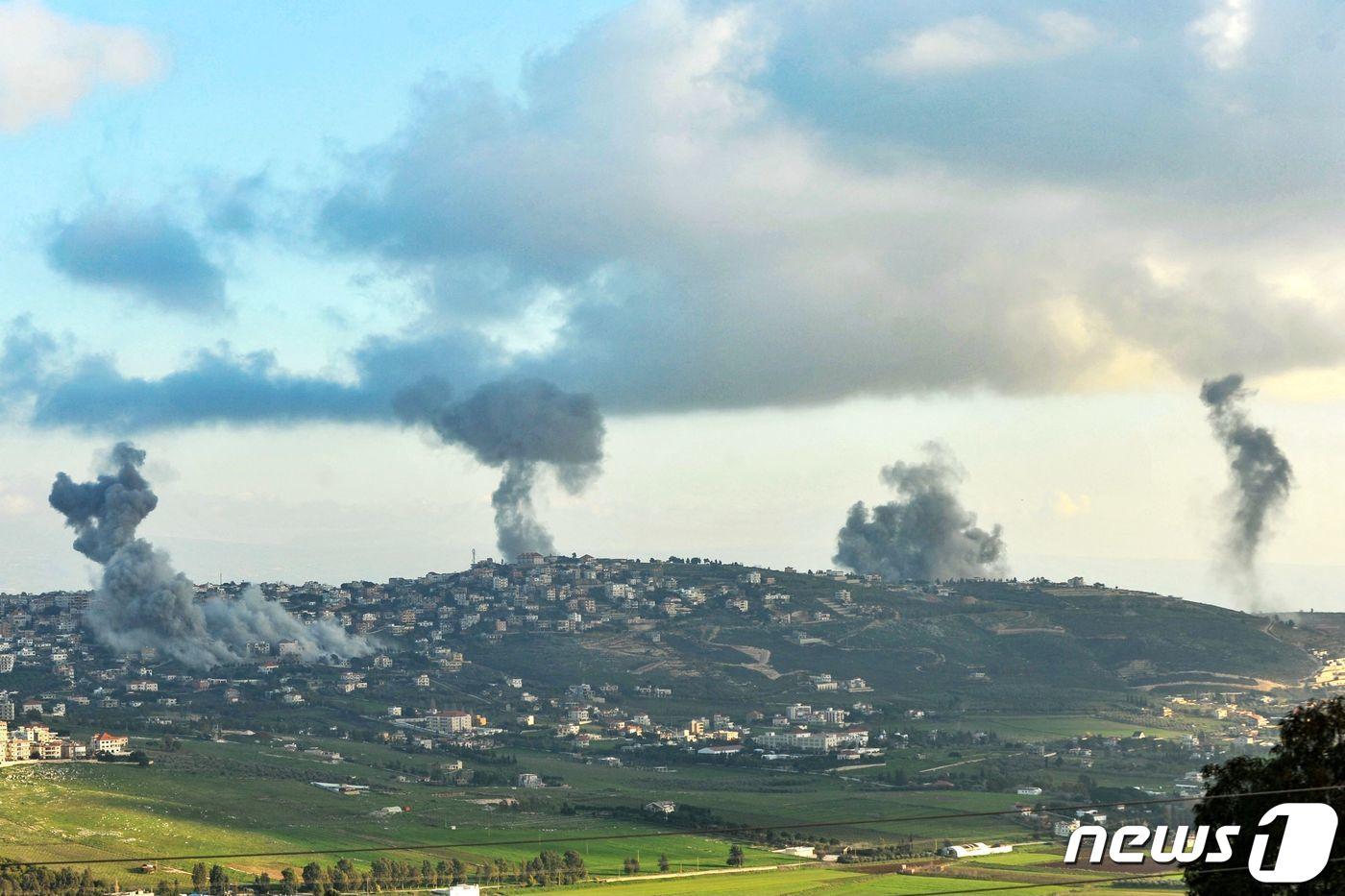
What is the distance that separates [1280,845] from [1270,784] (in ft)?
9.59

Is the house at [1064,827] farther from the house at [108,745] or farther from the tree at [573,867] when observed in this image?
the house at [108,745]

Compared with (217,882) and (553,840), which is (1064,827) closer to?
(553,840)

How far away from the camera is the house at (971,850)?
111m

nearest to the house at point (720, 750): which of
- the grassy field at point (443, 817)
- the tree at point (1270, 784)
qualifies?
the grassy field at point (443, 817)

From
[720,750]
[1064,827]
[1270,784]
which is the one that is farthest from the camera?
[720,750]

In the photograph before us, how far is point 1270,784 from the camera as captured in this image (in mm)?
38938

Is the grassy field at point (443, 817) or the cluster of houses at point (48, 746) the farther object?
the cluster of houses at point (48, 746)

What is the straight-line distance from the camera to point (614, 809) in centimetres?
14262

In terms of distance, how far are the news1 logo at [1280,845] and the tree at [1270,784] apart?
1.26 feet

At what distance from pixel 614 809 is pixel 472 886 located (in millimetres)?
41377

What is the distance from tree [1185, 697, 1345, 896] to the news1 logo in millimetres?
386

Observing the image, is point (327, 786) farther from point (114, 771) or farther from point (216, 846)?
point (216, 846)

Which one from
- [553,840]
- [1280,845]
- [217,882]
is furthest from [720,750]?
[1280,845]

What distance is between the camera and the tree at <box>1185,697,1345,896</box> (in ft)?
124
